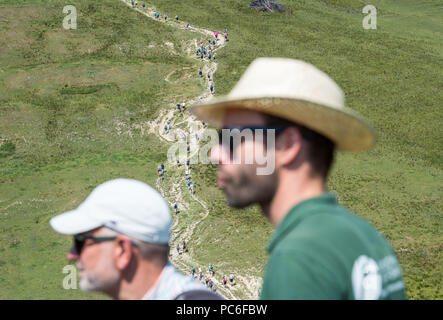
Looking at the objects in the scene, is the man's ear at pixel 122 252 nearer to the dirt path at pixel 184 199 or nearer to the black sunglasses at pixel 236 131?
the black sunglasses at pixel 236 131

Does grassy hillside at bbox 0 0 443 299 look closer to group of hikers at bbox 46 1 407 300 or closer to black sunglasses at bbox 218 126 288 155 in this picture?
group of hikers at bbox 46 1 407 300

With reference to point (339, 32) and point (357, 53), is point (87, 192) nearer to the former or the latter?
point (357, 53)

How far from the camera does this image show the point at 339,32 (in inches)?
2876

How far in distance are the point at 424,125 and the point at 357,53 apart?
18662mm

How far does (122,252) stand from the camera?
456 centimetres

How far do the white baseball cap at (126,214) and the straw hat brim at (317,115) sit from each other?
1006mm

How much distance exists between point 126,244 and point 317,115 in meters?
1.95

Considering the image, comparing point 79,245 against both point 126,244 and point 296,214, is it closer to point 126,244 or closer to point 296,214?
point 126,244

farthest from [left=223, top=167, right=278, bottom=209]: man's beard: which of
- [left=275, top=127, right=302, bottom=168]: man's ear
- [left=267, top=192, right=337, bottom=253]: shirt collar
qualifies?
[left=267, top=192, right=337, bottom=253]: shirt collar

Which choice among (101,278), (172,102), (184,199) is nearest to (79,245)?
(101,278)

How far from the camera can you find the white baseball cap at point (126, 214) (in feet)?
14.9

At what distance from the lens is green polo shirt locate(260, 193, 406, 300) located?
332 cm
